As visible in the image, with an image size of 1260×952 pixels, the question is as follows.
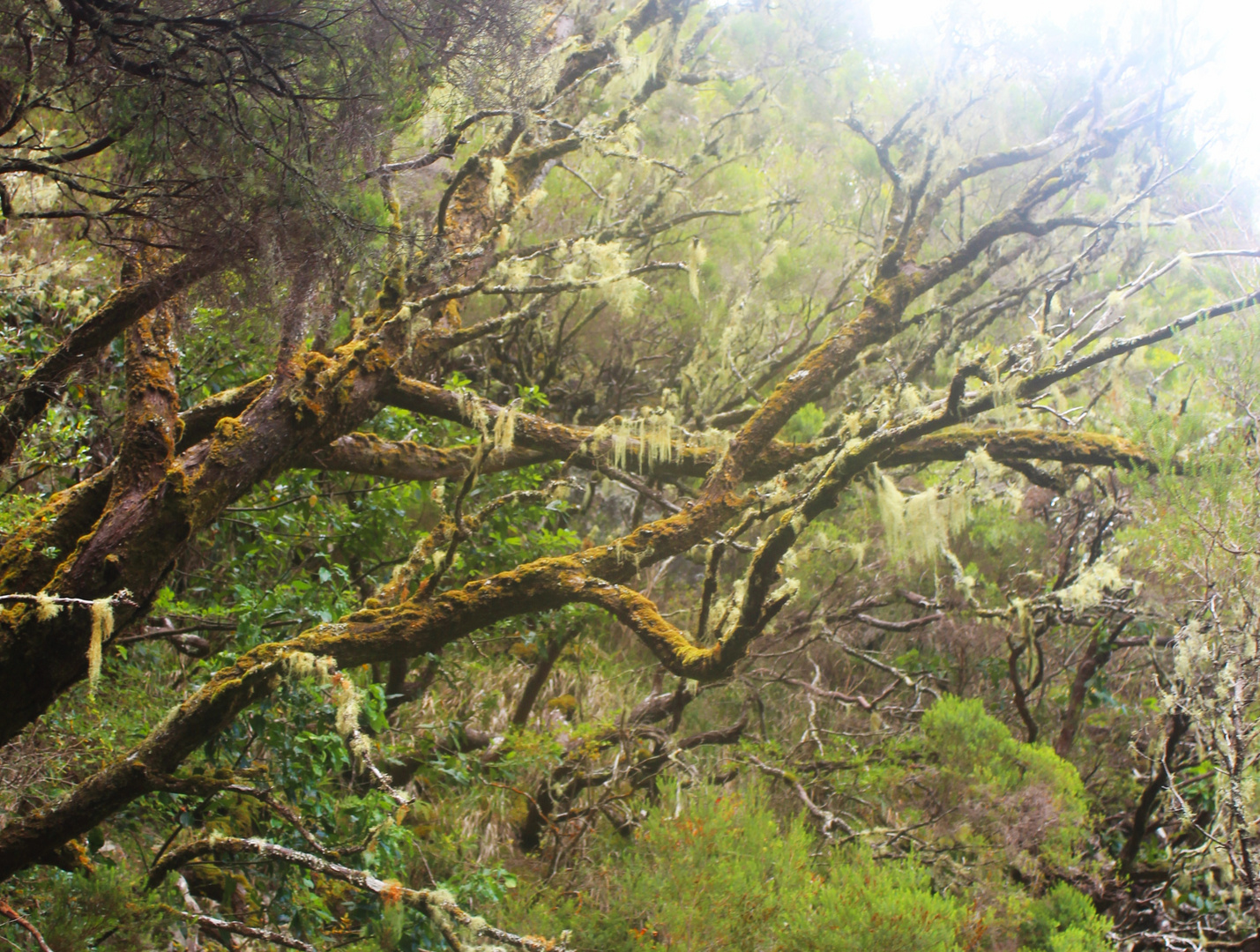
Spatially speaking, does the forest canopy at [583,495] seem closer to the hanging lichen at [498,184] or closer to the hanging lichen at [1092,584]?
the hanging lichen at [498,184]

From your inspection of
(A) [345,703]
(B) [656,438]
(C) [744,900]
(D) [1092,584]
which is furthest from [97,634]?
(D) [1092,584]

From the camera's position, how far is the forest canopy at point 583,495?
2752 mm

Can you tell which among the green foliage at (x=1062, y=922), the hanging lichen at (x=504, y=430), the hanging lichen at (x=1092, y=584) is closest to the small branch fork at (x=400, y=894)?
the hanging lichen at (x=504, y=430)

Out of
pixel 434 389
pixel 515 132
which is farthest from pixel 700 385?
pixel 434 389

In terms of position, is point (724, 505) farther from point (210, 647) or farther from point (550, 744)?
point (210, 647)

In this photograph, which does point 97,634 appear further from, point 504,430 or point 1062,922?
point 1062,922

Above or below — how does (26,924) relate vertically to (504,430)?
below

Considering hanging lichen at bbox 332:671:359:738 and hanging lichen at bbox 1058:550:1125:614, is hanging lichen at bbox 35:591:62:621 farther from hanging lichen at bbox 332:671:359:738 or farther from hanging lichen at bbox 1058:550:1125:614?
hanging lichen at bbox 1058:550:1125:614

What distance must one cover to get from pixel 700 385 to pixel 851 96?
3.91 meters

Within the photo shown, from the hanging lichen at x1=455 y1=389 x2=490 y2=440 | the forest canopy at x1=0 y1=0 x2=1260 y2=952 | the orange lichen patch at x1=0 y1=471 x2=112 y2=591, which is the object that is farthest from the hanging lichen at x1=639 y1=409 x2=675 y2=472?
the orange lichen patch at x1=0 y1=471 x2=112 y2=591

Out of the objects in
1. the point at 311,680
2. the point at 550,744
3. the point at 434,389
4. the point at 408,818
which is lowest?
the point at 408,818

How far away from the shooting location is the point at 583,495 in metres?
8.52

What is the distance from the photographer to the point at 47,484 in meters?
5.33

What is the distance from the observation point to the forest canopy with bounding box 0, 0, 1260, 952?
2.75 metres
